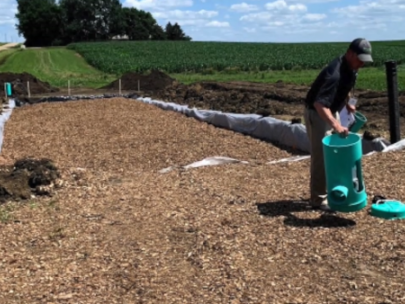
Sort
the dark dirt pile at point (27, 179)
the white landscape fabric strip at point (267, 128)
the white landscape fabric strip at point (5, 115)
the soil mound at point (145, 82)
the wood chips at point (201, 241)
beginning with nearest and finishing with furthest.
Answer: the wood chips at point (201, 241), the dark dirt pile at point (27, 179), the white landscape fabric strip at point (267, 128), the white landscape fabric strip at point (5, 115), the soil mound at point (145, 82)

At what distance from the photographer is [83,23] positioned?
3927 inches

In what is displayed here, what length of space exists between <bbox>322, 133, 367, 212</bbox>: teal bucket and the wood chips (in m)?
0.17

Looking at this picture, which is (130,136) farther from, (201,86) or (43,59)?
(43,59)

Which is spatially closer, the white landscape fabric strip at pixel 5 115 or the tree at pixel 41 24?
the white landscape fabric strip at pixel 5 115

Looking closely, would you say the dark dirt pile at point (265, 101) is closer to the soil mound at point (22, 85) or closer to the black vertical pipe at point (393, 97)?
the black vertical pipe at point (393, 97)

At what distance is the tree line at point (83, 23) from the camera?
97062mm

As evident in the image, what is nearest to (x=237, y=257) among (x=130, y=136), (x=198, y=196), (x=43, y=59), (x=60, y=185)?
(x=198, y=196)

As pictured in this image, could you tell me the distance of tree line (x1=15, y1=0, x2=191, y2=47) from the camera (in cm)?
9706

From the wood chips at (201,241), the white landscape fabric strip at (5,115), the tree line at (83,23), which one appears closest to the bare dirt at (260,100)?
the white landscape fabric strip at (5,115)

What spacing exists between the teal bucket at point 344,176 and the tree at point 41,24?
9563 centimetres

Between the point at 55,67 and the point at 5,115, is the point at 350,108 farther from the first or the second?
the point at 55,67

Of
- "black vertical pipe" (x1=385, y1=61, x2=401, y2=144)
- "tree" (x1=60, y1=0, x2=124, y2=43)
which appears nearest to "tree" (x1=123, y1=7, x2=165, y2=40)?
"tree" (x1=60, y1=0, x2=124, y2=43)

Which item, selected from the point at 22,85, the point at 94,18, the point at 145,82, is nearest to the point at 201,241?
the point at 145,82

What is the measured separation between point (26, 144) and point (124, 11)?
9680 cm
